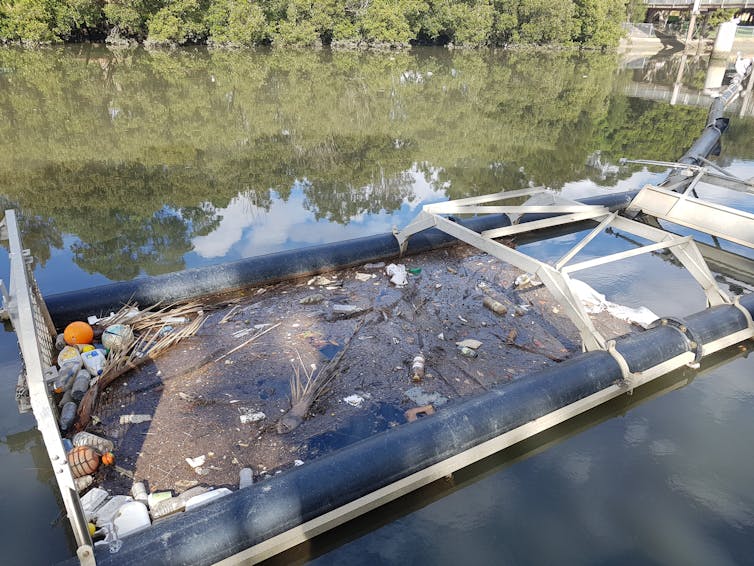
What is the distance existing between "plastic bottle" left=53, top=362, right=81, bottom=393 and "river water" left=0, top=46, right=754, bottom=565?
0.33m

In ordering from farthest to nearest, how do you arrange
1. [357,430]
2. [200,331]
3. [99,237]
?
1. [99,237]
2. [200,331]
3. [357,430]

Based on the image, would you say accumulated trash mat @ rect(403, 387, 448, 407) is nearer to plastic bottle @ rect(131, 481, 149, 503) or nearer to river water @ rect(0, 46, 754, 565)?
river water @ rect(0, 46, 754, 565)

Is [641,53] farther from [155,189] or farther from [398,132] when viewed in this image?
[155,189]

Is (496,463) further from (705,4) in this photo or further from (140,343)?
(705,4)

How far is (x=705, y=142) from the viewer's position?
1223 centimetres

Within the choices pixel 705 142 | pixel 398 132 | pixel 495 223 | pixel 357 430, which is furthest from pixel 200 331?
pixel 705 142

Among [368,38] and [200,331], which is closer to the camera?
[200,331]

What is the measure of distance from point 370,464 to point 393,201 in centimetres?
706

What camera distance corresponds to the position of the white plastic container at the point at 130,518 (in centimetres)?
326

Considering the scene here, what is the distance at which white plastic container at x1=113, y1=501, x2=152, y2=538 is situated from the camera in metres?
3.26

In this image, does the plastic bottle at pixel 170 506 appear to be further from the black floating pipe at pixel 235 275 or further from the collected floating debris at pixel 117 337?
the black floating pipe at pixel 235 275

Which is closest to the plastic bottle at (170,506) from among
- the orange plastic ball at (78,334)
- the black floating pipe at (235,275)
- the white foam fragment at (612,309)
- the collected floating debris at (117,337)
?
the collected floating debris at (117,337)

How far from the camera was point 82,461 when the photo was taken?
11.9 feet

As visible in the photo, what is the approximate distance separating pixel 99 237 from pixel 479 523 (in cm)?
707
